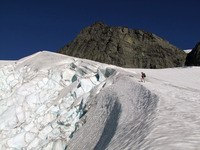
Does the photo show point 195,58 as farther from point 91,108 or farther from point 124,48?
point 124,48

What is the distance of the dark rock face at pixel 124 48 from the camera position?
201 ft

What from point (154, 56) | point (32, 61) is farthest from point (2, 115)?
point (154, 56)

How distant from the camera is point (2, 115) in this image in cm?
1512

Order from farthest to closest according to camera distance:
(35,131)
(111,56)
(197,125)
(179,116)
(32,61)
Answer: (111,56) → (32,61) → (35,131) → (179,116) → (197,125)

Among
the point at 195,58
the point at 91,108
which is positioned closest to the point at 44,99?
the point at 91,108

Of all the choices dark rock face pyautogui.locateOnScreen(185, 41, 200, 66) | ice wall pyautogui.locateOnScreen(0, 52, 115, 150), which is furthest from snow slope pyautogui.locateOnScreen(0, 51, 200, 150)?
dark rock face pyautogui.locateOnScreen(185, 41, 200, 66)

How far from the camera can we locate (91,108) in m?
10.3

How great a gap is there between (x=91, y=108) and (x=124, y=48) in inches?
2223

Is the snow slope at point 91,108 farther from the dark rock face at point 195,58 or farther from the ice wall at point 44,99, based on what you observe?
the dark rock face at point 195,58

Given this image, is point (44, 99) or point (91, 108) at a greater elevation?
point (91, 108)

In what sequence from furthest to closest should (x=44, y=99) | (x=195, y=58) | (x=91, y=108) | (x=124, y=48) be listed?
(x=124, y=48), (x=195, y=58), (x=44, y=99), (x=91, y=108)

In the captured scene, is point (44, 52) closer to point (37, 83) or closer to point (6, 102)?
point (37, 83)

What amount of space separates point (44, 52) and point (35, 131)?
1393 centimetres

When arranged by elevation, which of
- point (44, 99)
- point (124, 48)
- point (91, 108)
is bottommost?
point (44, 99)
